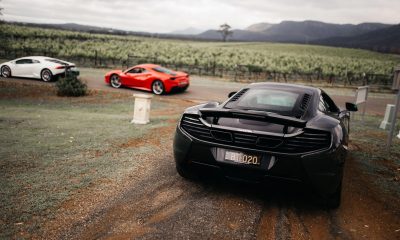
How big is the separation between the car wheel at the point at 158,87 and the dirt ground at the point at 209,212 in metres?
10.8

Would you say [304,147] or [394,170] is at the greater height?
[304,147]

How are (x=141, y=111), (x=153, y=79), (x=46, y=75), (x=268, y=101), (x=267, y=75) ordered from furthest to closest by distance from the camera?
(x=267, y=75) < (x=46, y=75) < (x=153, y=79) < (x=141, y=111) < (x=268, y=101)

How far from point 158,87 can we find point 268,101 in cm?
1138

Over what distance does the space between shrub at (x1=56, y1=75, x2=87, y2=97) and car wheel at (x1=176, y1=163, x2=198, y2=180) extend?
1127 cm

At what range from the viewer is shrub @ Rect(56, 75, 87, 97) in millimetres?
14367

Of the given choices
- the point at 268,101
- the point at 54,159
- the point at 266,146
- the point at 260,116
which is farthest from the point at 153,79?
the point at 266,146

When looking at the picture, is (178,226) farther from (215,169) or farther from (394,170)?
(394,170)

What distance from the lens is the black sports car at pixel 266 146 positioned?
357 centimetres

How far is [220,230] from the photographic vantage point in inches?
134

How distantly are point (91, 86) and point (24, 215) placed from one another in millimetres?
14583

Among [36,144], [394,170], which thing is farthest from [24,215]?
[394,170]

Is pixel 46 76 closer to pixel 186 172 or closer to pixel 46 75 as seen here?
pixel 46 75

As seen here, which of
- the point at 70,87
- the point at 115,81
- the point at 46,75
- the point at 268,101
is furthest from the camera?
the point at 46,75

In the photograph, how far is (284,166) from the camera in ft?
11.7
